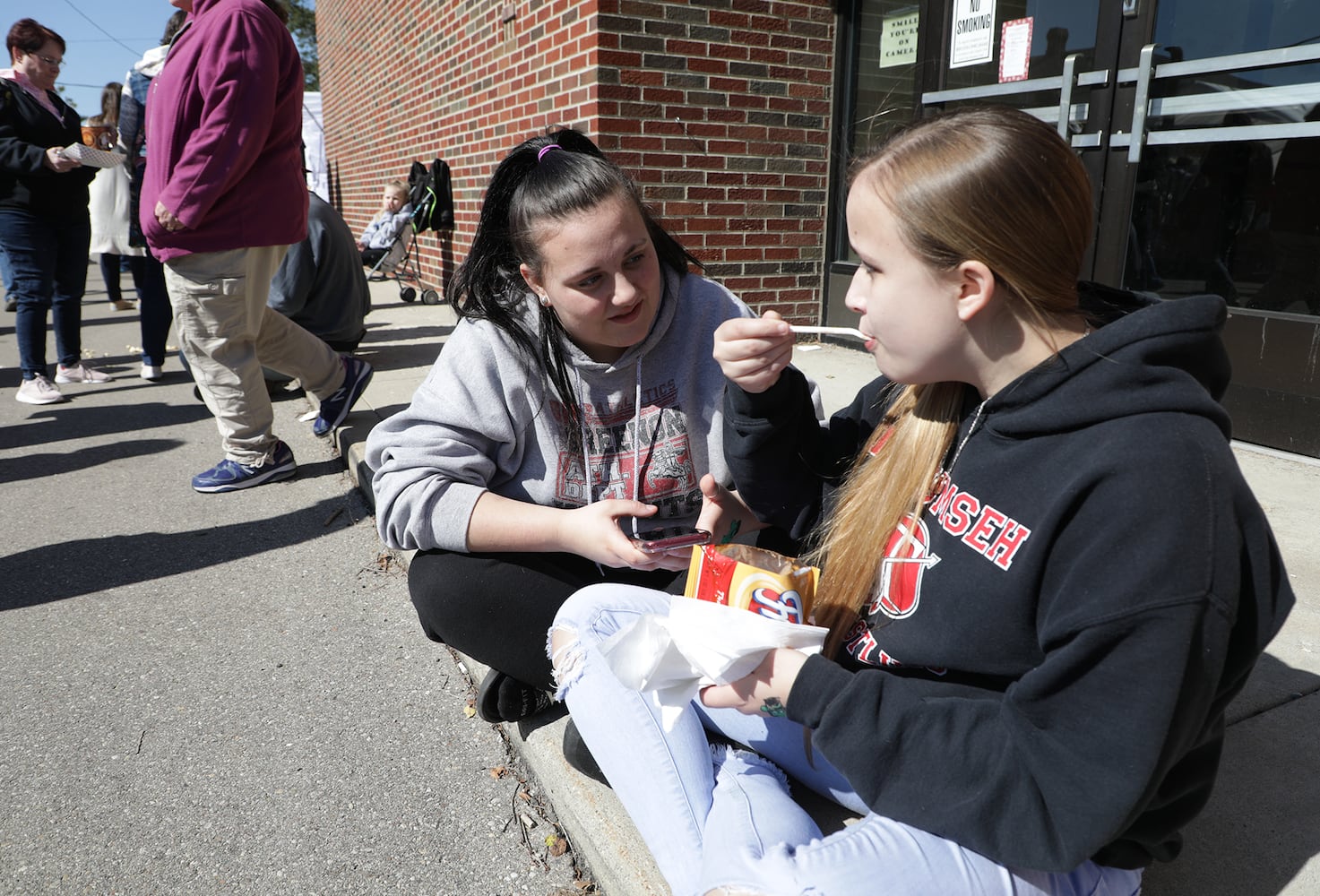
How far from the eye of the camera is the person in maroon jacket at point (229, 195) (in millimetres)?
3469

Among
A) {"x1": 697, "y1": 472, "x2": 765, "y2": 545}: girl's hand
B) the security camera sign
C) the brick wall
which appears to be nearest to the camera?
{"x1": 697, "y1": 472, "x2": 765, "y2": 545}: girl's hand

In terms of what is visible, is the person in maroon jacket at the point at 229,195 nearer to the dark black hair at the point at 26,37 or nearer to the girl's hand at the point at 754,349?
the dark black hair at the point at 26,37

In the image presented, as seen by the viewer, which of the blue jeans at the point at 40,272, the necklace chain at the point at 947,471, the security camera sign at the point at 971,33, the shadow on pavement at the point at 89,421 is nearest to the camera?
the necklace chain at the point at 947,471

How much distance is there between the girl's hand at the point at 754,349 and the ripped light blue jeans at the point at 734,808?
47cm

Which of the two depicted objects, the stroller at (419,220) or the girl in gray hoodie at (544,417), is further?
the stroller at (419,220)

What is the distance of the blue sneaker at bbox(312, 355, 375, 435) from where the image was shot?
4555 mm

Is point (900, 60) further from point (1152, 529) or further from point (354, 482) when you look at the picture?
point (1152, 529)

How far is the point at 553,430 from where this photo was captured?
2068 millimetres

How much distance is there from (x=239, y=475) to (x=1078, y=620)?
3812 mm

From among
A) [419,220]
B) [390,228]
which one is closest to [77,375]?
[419,220]

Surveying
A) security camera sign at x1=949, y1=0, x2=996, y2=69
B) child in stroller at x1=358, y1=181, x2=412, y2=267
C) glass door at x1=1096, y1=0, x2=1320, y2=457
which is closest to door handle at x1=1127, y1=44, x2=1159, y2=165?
glass door at x1=1096, y1=0, x2=1320, y2=457

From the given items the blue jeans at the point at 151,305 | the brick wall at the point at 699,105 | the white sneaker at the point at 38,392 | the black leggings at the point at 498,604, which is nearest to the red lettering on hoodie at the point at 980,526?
the black leggings at the point at 498,604

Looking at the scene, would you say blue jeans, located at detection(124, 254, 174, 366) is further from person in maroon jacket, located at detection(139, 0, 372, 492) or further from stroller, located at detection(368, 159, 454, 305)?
stroller, located at detection(368, 159, 454, 305)

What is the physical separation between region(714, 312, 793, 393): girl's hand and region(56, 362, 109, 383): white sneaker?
5.94 metres
